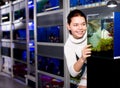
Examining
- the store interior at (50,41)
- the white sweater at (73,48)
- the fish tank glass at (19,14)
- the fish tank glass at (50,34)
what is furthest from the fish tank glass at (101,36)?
the fish tank glass at (19,14)

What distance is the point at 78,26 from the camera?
2727 millimetres

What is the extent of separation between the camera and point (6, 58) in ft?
28.5

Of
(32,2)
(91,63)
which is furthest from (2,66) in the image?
(91,63)

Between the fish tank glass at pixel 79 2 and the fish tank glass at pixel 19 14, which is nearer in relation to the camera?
the fish tank glass at pixel 79 2

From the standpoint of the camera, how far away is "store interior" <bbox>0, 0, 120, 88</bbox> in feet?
5.95

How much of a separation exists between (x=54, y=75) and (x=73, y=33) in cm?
248

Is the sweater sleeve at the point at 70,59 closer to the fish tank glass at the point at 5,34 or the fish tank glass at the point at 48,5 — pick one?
the fish tank glass at the point at 48,5

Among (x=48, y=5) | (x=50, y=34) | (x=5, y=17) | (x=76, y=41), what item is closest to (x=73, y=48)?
(x=76, y=41)

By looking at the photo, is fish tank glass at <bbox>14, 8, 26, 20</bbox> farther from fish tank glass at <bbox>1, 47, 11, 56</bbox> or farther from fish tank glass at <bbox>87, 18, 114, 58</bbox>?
fish tank glass at <bbox>87, 18, 114, 58</bbox>

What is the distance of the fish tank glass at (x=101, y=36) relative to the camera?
1.77 metres

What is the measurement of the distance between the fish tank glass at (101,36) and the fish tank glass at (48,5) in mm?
2788

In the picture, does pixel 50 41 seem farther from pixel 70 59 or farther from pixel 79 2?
pixel 70 59

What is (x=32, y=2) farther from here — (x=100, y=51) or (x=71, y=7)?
(x=100, y=51)

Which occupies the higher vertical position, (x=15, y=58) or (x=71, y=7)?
(x=71, y=7)
